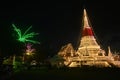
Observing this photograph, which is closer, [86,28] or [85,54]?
[85,54]

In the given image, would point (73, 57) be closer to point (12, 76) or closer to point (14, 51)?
point (14, 51)

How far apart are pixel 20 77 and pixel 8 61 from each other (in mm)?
31011

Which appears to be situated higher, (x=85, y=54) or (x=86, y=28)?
(x=86, y=28)

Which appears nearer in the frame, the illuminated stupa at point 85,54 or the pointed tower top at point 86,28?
the illuminated stupa at point 85,54

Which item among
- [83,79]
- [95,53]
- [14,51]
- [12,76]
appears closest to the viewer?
[83,79]

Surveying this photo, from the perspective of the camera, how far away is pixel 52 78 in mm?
37188

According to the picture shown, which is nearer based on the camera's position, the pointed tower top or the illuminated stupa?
the illuminated stupa

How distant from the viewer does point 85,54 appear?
81625 mm

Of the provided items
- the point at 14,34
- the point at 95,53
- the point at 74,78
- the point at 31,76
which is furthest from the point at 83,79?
the point at 95,53

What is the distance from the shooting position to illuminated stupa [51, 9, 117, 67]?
75312 millimetres

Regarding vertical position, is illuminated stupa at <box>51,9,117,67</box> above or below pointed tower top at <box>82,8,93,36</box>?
below

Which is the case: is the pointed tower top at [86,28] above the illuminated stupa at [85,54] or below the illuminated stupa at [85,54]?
above

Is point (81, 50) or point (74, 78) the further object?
point (81, 50)

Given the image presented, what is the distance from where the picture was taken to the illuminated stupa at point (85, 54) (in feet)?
247
